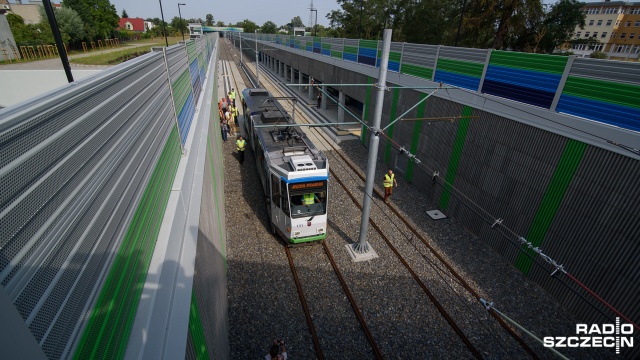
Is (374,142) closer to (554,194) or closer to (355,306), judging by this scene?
(355,306)

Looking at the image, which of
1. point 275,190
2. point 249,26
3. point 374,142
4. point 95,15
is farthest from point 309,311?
point 249,26

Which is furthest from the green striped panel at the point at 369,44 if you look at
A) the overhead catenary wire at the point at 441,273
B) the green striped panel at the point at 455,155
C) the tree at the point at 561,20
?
the tree at the point at 561,20

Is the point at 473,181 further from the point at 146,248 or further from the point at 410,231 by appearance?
the point at 146,248

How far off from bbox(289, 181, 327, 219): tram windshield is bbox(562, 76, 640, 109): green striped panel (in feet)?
24.5

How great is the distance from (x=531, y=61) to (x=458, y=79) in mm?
3041

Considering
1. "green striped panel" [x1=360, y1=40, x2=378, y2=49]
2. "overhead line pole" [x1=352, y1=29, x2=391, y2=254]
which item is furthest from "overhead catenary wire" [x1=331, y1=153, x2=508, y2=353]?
"green striped panel" [x1=360, y1=40, x2=378, y2=49]

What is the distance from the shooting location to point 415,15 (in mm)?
45469

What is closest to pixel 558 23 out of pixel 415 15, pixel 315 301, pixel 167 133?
pixel 415 15

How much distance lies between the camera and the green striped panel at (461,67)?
1148 centimetres

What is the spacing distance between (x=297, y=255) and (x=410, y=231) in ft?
15.0

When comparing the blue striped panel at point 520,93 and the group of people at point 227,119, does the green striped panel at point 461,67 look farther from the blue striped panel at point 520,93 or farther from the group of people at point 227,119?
the group of people at point 227,119

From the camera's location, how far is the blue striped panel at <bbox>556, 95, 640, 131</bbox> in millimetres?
7273

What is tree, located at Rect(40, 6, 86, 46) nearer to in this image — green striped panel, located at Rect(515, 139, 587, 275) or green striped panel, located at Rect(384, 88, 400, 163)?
green striped panel, located at Rect(384, 88, 400, 163)

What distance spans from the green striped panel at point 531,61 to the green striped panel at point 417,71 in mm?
3348
